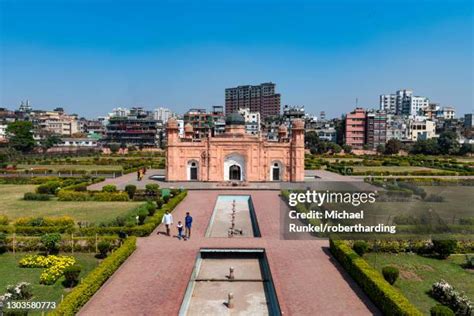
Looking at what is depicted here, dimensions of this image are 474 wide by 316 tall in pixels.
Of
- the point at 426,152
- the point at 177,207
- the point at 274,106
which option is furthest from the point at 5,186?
the point at 274,106

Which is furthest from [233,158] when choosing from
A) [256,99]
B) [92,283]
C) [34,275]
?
[256,99]

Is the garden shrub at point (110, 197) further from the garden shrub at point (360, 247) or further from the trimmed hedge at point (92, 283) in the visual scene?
the garden shrub at point (360, 247)

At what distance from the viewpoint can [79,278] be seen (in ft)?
47.1

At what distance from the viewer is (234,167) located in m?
44.4

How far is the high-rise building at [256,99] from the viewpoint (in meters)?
167

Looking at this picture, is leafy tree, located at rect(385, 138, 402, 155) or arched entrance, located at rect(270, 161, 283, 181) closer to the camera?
arched entrance, located at rect(270, 161, 283, 181)

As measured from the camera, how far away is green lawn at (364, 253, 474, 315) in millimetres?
13156

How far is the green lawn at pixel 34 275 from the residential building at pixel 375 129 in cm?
9375

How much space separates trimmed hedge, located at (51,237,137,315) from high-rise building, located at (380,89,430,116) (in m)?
162

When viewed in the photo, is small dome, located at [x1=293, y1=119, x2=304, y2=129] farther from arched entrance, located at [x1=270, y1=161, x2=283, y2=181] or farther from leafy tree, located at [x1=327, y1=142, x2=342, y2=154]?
leafy tree, located at [x1=327, y1=142, x2=342, y2=154]

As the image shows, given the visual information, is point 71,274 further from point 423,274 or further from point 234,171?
point 234,171

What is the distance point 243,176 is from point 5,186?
23024mm

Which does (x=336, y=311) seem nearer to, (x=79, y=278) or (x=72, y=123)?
(x=79, y=278)

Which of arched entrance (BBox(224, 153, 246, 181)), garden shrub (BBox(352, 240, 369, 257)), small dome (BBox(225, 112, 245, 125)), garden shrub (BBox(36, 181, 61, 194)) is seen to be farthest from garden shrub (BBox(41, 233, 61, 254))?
small dome (BBox(225, 112, 245, 125))
